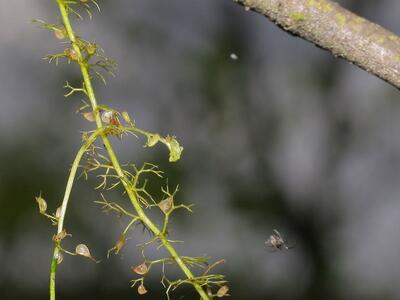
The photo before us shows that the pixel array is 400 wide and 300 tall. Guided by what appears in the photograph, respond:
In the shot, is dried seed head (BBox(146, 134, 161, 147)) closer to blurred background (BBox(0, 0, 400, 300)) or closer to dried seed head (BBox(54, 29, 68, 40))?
dried seed head (BBox(54, 29, 68, 40))

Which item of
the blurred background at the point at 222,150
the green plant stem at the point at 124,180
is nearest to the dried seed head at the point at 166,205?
the green plant stem at the point at 124,180

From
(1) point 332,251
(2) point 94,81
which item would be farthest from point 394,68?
(1) point 332,251

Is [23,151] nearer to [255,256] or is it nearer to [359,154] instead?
[255,256]

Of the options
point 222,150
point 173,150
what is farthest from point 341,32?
point 222,150

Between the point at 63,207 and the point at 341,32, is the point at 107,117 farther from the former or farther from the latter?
the point at 341,32

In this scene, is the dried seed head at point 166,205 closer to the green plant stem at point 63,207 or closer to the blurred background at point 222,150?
the green plant stem at point 63,207

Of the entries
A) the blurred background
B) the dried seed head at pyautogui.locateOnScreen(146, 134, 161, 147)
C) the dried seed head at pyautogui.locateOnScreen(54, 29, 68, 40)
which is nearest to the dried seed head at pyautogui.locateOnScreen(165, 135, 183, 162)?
the dried seed head at pyautogui.locateOnScreen(146, 134, 161, 147)
